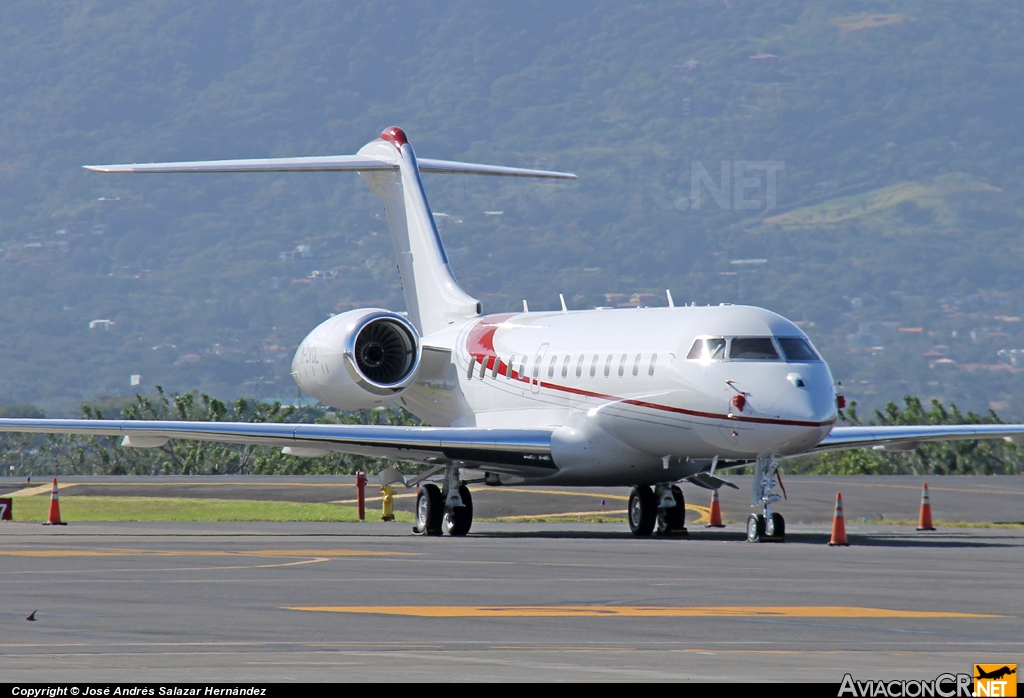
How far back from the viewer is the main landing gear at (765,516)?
23.4 m

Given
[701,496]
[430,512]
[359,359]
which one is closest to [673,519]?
[430,512]

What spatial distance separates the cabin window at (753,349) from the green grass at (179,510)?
13.0 metres

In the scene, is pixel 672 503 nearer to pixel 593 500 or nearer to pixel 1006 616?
pixel 593 500

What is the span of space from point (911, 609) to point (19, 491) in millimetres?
33849

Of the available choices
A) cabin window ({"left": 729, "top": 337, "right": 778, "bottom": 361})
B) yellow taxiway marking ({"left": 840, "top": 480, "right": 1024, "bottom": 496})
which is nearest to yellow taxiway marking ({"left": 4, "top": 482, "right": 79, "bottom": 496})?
yellow taxiway marking ({"left": 840, "top": 480, "right": 1024, "bottom": 496})

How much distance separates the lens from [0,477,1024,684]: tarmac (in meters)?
9.59

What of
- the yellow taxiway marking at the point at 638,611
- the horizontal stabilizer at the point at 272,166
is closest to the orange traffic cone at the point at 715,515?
the horizontal stabilizer at the point at 272,166

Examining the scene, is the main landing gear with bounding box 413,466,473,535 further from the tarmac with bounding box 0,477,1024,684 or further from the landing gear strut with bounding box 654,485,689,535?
the landing gear strut with bounding box 654,485,689,535

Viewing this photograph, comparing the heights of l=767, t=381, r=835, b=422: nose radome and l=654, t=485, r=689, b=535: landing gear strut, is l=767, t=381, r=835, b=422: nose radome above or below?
above

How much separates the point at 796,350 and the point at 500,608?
1140 cm

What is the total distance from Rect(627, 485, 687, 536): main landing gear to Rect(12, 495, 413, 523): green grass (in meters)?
9.14

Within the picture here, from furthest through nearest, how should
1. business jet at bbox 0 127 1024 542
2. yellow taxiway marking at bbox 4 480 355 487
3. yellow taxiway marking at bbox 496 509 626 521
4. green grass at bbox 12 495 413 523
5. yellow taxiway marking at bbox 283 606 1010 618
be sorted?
1. yellow taxiway marking at bbox 4 480 355 487
2. green grass at bbox 12 495 413 523
3. yellow taxiway marking at bbox 496 509 626 521
4. business jet at bbox 0 127 1024 542
5. yellow taxiway marking at bbox 283 606 1010 618

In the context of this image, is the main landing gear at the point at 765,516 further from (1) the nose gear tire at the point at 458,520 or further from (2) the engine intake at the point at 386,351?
(2) the engine intake at the point at 386,351

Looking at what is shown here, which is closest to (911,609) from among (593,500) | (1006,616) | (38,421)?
(1006,616)
